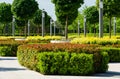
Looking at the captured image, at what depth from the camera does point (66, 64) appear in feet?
41.1

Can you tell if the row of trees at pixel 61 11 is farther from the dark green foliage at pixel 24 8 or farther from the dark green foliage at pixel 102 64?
the dark green foliage at pixel 102 64

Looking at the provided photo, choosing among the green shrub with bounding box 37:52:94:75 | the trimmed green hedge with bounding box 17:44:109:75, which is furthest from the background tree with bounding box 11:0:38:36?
the green shrub with bounding box 37:52:94:75

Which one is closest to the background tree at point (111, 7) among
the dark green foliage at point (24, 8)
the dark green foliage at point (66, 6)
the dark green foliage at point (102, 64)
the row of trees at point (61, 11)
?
the row of trees at point (61, 11)

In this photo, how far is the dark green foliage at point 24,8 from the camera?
42250 millimetres

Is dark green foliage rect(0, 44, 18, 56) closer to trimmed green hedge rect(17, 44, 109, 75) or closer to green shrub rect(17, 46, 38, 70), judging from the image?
green shrub rect(17, 46, 38, 70)

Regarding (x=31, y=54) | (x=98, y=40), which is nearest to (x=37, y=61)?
(x=31, y=54)

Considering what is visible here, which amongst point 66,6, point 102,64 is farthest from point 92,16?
point 102,64

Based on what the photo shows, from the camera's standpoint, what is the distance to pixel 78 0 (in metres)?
33.5

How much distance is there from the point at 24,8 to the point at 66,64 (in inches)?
1194

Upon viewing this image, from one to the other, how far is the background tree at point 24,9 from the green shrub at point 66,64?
29.9m

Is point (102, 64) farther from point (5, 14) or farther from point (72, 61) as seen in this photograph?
point (5, 14)

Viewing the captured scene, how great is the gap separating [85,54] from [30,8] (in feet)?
100

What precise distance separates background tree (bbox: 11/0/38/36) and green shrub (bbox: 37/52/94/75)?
98.0ft

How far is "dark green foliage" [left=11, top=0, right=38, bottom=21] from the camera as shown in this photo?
139 ft
